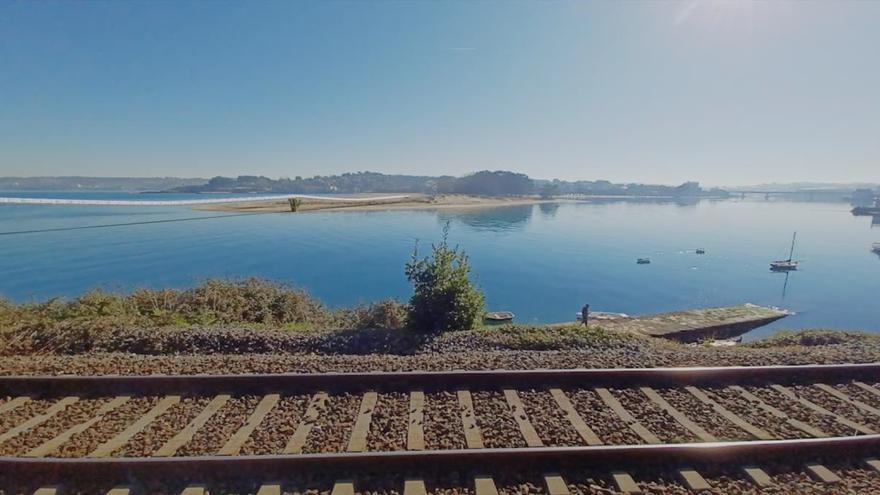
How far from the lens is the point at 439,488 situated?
118 inches

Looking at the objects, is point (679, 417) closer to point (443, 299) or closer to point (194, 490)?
point (194, 490)

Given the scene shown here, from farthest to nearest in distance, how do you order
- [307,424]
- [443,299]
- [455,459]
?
[443,299]
[307,424]
[455,459]

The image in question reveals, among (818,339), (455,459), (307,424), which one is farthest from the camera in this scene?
(818,339)

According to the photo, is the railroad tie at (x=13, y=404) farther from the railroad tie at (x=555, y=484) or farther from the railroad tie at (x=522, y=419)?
the railroad tie at (x=555, y=484)

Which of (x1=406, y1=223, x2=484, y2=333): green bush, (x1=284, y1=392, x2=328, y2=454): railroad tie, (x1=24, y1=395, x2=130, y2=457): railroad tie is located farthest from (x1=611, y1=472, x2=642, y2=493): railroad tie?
(x1=24, y1=395, x2=130, y2=457): railroad tie

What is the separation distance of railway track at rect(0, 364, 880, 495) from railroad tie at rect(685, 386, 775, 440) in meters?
0.02

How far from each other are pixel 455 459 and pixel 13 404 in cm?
499

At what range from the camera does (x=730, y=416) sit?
402 cm

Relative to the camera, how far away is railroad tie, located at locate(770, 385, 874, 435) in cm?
383

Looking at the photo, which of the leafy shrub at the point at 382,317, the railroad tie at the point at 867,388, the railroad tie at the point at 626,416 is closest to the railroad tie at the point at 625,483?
the railroad tie at the point at 626,416

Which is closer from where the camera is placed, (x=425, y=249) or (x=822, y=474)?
(x=822, y=474)

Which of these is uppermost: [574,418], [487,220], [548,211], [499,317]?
[574,418]

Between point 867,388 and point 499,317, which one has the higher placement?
point 867,388

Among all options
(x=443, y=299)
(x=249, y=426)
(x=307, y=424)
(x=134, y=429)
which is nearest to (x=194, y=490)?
(x=249, y=426)
